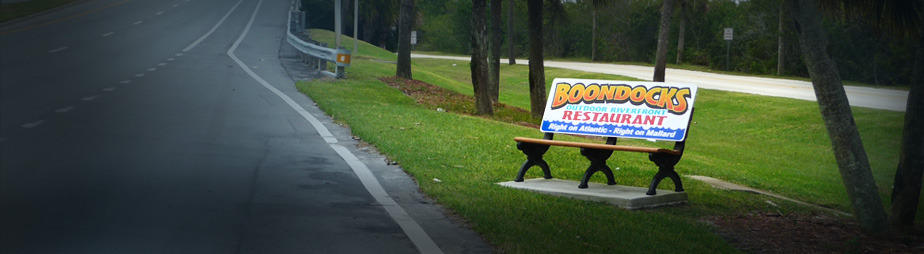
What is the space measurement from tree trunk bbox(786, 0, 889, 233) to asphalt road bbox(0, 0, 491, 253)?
4.52m

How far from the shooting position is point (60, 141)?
10.2 m

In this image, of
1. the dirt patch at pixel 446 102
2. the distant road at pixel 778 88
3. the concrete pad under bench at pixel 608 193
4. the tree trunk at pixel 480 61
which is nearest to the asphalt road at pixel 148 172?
the concrete pad under bench at pixel 608 193

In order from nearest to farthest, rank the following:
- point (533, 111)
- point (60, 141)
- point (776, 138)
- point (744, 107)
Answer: point (60, 141), point (533, 111), point (776, 138), point (744, 107)

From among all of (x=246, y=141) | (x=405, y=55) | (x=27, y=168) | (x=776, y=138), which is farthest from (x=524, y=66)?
(x=27, y=168)

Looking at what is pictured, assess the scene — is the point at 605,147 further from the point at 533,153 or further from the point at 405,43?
the point at 405,43

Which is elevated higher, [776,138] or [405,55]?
[405,55]

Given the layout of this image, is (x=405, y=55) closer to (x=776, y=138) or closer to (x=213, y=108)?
(x=776, y=138)

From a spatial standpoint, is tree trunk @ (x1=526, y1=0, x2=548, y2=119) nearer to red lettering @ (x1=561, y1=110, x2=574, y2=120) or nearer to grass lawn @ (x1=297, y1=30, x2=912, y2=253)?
grass lawn @ (x1=297, y1=30, x2=912, y2=253)

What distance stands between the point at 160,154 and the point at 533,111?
1339 cm

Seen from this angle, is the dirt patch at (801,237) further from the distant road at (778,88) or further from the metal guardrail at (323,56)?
the metal guardrail at (323,56)

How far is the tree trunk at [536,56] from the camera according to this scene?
861 inches

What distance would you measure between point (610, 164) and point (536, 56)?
8.75 m

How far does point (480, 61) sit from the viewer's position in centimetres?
2183

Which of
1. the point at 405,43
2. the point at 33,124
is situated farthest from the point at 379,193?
the point at 405,43
